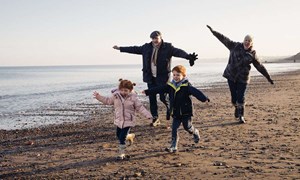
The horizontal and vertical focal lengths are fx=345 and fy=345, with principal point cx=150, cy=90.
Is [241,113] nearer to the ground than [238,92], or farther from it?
nearer to the ground

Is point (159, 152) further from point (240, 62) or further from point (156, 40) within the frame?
point (240, 62)

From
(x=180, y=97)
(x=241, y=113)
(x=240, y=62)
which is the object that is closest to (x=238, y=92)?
(x=241, y=113)

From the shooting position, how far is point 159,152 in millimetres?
6121

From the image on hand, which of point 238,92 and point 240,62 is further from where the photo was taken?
point 238,92

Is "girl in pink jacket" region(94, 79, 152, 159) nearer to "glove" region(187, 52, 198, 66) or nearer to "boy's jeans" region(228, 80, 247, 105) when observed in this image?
"glove" region(187, 52, 198, 66)

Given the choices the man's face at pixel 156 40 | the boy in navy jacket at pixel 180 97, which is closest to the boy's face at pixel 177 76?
the boy in navy jacket at pixel 180 97

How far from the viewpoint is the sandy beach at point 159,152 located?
16.4ft

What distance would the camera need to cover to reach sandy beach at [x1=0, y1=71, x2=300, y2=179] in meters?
A: 5.00

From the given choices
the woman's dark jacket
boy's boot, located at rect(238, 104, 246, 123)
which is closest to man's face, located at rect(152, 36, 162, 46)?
the woman's dark jacket

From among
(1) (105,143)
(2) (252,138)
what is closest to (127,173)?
(1) (105,143)

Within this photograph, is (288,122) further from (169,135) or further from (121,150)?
(121,150)

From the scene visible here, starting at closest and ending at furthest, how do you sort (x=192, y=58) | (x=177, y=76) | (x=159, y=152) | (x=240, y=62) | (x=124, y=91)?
(x=124, y=91) < (x=177, y=76) < (x=159, y=152) < (x=192, y=58) < (x=240, y=62)

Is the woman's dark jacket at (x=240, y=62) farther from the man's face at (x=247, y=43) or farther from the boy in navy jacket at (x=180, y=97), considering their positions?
the boy in navy jacket at (x=180, y=97)

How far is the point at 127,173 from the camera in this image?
197 inches
